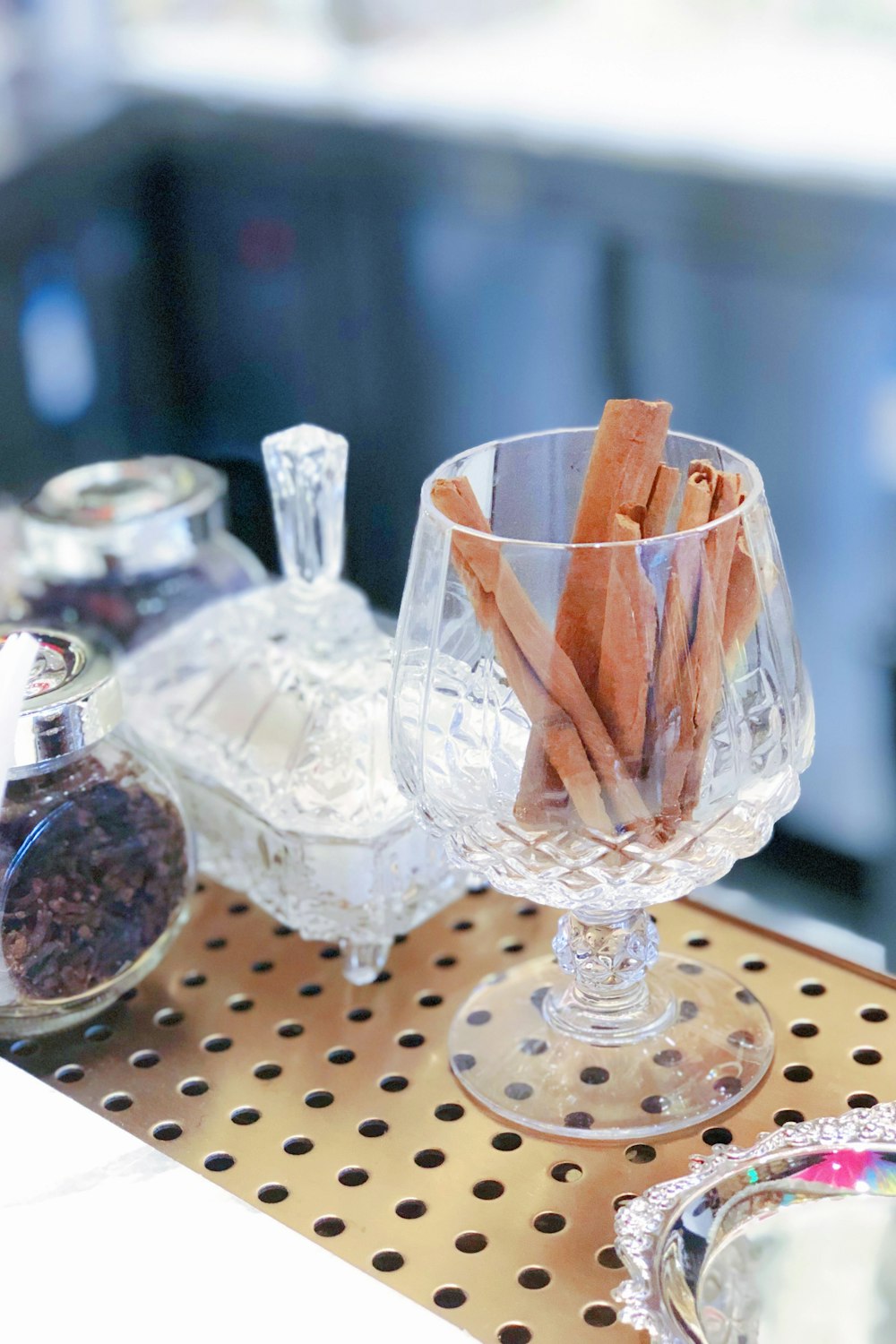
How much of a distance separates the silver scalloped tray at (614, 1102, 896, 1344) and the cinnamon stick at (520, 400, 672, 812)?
13 centimetres

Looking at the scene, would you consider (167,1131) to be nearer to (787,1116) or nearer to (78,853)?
(78,853)

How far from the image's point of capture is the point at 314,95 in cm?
163

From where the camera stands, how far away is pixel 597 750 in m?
0.53

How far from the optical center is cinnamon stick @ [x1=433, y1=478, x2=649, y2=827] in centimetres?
52

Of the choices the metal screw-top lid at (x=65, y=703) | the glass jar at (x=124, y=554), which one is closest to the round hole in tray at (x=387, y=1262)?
the metal screw-top lid at (x=65, y=703)

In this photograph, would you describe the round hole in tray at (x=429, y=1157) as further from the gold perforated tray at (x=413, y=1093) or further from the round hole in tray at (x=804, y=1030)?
the round hole in tray at (x=804, y=1030)

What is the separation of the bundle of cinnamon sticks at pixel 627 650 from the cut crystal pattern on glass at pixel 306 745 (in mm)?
131

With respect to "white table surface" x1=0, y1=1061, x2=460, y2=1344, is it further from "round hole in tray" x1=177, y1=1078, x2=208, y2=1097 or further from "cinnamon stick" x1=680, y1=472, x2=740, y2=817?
"cinnamon stick" x1=680, y1=472, x2=740, y2=817

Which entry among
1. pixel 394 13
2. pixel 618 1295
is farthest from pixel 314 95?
pixel 618 1295

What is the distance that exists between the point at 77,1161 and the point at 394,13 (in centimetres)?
135

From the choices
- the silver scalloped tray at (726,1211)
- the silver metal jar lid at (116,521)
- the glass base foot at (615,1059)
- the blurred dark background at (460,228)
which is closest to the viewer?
the silver scalloped tray at (726,1211)

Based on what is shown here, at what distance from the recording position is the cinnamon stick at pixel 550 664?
1.71ft

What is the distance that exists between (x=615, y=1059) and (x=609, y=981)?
3 cm

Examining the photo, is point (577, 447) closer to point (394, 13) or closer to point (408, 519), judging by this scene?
point (408, 519)
